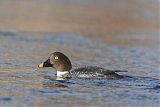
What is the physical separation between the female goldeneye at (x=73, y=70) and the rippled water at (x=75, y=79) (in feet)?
0.62

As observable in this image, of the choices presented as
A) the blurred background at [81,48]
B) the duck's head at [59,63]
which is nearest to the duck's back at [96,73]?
the blurred background at [81,48]

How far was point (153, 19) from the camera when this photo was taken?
2570 centimetres

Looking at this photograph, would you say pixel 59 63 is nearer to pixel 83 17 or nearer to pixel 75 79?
pixel 75 79

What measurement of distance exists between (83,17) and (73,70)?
12.8m

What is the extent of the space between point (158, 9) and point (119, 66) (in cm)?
1500

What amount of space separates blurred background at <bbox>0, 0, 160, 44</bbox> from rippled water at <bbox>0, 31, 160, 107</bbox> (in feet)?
6.21

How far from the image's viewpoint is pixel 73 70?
1258 centimetres

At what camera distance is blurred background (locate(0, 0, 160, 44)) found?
862 inches

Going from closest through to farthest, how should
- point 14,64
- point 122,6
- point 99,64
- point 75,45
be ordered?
1. point 14,64
2. point 99,64
3. point 75,45
4. point 122,6

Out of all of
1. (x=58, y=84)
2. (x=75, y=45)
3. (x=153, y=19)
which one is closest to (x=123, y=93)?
(x=58, y=84)

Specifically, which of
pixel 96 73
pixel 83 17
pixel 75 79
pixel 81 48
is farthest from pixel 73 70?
pixel 83 17

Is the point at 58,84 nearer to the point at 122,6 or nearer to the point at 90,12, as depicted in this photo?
the point at 90,12

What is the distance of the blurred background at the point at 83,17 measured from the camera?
71.9 feet

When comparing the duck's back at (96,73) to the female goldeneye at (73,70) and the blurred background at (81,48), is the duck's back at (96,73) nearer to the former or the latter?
the female goldeneye at (73,70)
